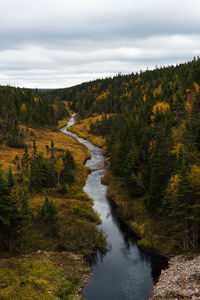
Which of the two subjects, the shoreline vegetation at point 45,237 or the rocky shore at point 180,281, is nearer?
the rocky shore at point 180,281

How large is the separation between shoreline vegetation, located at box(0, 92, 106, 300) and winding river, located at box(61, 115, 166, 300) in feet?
5.57

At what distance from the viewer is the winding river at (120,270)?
93.9ft

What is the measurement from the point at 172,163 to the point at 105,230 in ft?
57.9

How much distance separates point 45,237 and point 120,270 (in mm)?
13183

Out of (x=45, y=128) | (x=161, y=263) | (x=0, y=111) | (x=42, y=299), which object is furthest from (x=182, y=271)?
(x=45, y=128)

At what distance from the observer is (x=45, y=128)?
478 ft

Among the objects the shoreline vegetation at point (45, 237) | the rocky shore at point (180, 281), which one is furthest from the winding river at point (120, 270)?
the rocky shore at point (180, 281)

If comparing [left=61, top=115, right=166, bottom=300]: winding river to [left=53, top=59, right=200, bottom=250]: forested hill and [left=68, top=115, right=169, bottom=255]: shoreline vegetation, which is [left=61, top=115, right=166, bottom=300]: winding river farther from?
[left=53, top=59, right=200, bottom=250]: forested hill

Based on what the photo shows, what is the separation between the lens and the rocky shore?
2370 cm

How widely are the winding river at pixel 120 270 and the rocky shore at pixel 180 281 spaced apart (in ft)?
6.18

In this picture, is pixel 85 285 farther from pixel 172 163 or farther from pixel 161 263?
pixel 172 163

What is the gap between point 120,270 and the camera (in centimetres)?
3281

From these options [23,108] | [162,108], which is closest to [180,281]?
[162,108]

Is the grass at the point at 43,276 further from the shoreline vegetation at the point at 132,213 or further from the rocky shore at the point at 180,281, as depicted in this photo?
the shoreline vegetation at the point at 132,213
